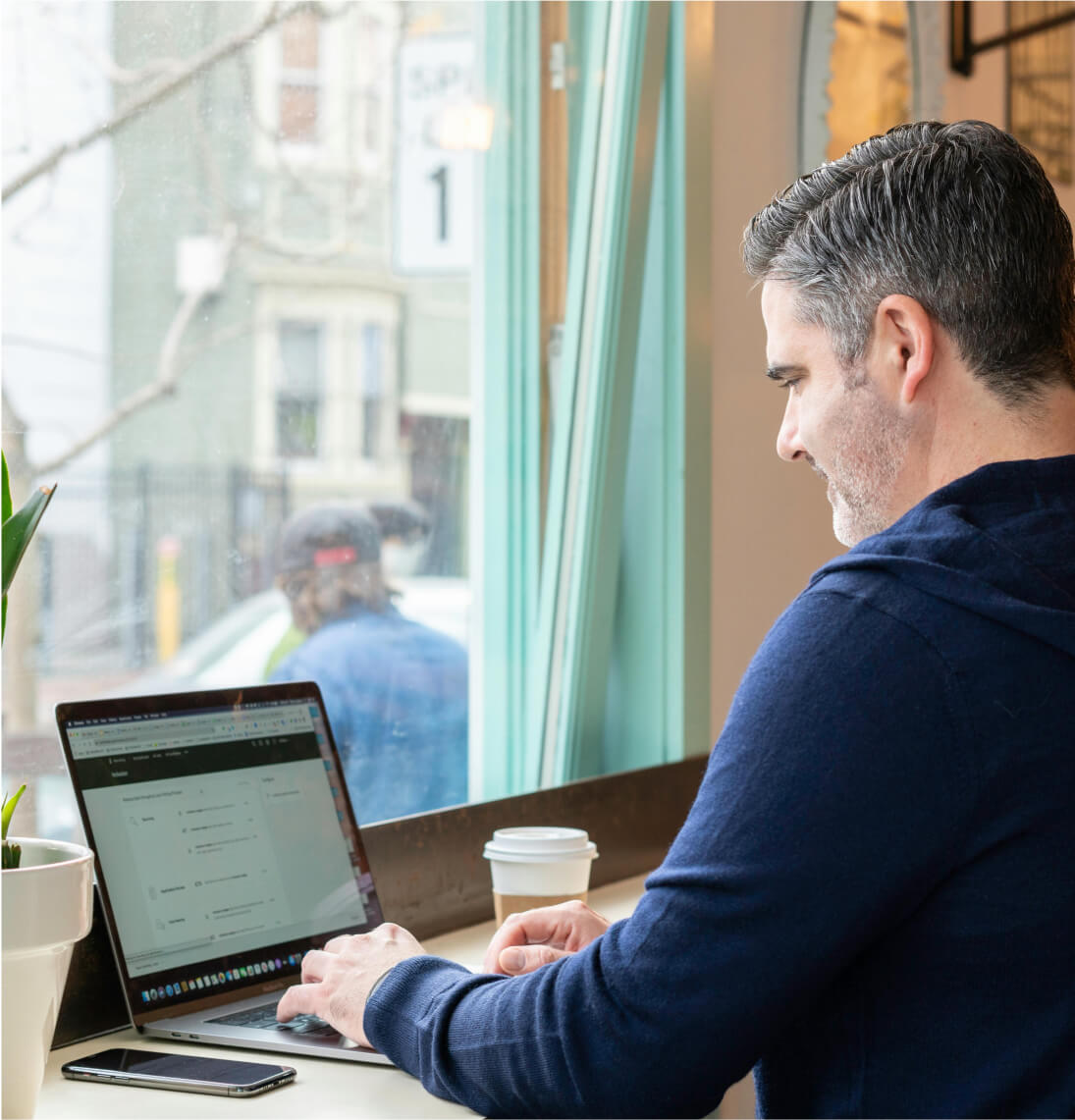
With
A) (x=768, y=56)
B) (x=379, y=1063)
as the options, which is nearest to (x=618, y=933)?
(x=379, y=1063)

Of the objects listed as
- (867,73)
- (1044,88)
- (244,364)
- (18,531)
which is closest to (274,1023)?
(18,531)

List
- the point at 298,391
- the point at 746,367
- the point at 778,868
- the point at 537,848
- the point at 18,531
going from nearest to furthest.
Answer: the point at 778,868
the point at 18,531
the point at 537,848
the point at 746,367
the point at 298,391

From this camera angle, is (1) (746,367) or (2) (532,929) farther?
(1) (746,367)

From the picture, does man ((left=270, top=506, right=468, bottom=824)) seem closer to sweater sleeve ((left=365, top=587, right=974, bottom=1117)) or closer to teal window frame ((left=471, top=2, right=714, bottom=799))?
teal window frame ((left=471, top=2, right=714, bottom=799))

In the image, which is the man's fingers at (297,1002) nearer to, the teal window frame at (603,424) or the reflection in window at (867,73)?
the teal window frame at (603,424)

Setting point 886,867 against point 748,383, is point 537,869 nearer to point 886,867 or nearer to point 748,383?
point 886,867

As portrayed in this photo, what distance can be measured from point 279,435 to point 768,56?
1110 millimetres

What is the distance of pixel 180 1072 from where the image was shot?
105cm

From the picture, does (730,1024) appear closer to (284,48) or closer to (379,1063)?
(379,1063)

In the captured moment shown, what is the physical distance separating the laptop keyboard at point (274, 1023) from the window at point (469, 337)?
58 centimetres

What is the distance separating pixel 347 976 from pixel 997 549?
575 mm

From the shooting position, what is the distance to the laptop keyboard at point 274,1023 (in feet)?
3.73

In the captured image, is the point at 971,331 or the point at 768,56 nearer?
the point at 971,331

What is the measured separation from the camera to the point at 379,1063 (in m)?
1.08
